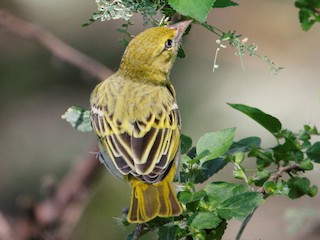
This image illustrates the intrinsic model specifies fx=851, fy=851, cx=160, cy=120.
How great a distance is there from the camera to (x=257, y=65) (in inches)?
400

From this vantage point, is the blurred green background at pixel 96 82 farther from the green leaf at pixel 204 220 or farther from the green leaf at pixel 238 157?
the green leaf at pixel 204 220

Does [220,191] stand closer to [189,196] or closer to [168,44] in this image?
[189,196]

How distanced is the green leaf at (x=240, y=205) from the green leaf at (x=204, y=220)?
36mm

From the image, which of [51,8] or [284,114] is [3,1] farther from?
[284,114]

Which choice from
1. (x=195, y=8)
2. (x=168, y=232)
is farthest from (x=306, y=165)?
(x=195, y=8)

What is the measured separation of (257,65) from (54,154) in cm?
275

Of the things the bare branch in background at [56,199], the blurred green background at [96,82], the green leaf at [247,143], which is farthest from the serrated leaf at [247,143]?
the blurred green background at [96,82]

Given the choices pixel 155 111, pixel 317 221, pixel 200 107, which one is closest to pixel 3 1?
pixel 200 107

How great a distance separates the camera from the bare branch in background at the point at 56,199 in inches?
247

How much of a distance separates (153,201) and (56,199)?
3503 millimetres

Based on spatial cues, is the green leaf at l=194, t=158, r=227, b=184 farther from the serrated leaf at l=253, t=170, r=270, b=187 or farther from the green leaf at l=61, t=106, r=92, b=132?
the green leaf at l=61, t=106, r=92, b=132

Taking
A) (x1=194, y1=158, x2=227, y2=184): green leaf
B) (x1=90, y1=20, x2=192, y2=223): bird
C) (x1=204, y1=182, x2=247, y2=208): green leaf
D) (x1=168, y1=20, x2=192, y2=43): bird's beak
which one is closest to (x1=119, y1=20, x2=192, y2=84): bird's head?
(x1=90, y1=20, x2=192, y2=223): bird

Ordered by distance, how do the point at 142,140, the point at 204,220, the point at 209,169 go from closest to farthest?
the point at 204,220 → the point at 209,169 → the point at 142,140

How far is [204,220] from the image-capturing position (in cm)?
332
